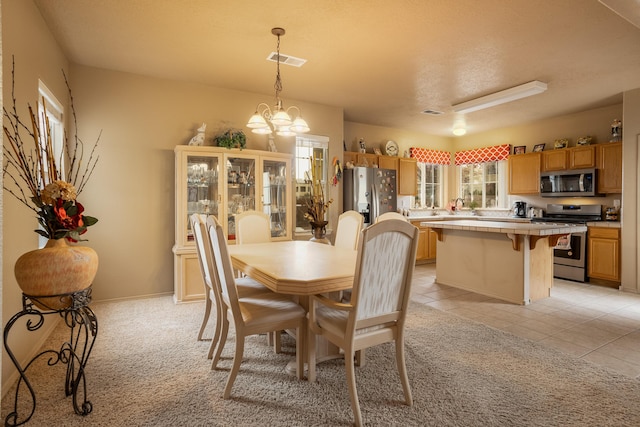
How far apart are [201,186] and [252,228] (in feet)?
3.22

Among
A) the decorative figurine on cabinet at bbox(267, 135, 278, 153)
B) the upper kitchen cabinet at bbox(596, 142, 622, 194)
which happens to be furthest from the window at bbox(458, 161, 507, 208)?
the decorative figurine on cabinet at bbox(267, 135, 278, 153)

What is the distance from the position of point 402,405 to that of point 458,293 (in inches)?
105

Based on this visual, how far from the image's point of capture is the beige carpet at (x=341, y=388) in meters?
1.81

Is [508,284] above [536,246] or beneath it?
beneath

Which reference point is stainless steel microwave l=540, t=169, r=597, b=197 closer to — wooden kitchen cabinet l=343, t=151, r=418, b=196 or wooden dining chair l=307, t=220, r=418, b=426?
wooden kitchen cabinet l=343, t=151, r=418, b=196

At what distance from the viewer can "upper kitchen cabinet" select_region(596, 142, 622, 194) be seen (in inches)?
190

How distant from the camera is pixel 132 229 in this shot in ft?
Answer: 12.9

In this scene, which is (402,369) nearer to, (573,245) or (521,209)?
(573,245)

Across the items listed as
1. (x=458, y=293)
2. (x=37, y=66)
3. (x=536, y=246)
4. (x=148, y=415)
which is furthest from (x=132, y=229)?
(x=536, y=246)

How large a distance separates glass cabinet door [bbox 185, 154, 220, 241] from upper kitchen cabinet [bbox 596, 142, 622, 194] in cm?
543

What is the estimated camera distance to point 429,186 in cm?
745

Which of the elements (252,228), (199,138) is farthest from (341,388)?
(199,138)

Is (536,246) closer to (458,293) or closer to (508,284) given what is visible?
(508,284)

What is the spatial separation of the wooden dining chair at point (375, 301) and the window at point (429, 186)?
5.57 meters
